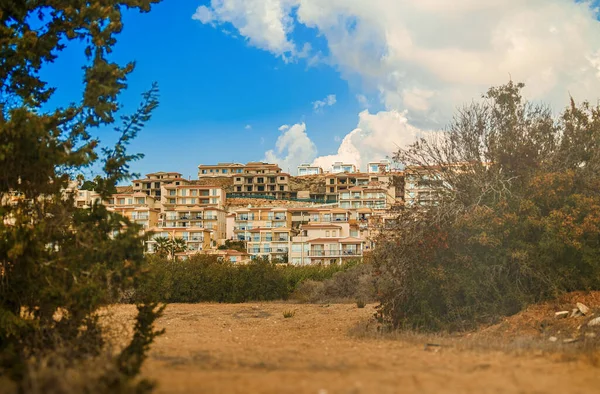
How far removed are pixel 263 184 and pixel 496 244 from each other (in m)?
132

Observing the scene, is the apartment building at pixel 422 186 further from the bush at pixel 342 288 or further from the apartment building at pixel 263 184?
the apartment building at pixel 263 184

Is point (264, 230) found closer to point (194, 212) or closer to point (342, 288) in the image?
point (194, 212)

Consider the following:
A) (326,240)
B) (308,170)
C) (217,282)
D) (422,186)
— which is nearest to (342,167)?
(308,170)

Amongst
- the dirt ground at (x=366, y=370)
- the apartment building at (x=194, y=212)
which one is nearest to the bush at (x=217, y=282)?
the dirt ground at (x=366, y=370)

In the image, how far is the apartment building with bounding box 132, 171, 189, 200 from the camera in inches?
5842

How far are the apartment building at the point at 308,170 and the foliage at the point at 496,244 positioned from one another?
147 metres

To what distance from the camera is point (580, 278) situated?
18984 mm

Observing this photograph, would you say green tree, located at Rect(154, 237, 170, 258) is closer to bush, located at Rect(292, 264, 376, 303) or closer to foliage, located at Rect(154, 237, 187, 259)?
foliage, located at Rect(154, 237, 187, 259)

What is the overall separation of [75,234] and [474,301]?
467 inches

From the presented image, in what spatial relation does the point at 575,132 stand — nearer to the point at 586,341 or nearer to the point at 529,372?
the point at 586,341

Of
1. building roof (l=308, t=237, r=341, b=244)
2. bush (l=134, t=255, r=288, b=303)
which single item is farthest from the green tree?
bush (l=134, t=255, r=288, b=303)

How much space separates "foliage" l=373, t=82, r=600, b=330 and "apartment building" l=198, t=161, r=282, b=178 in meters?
131

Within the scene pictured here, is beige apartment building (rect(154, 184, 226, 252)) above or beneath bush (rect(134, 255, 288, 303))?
above

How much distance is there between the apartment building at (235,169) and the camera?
153500 millimetres
